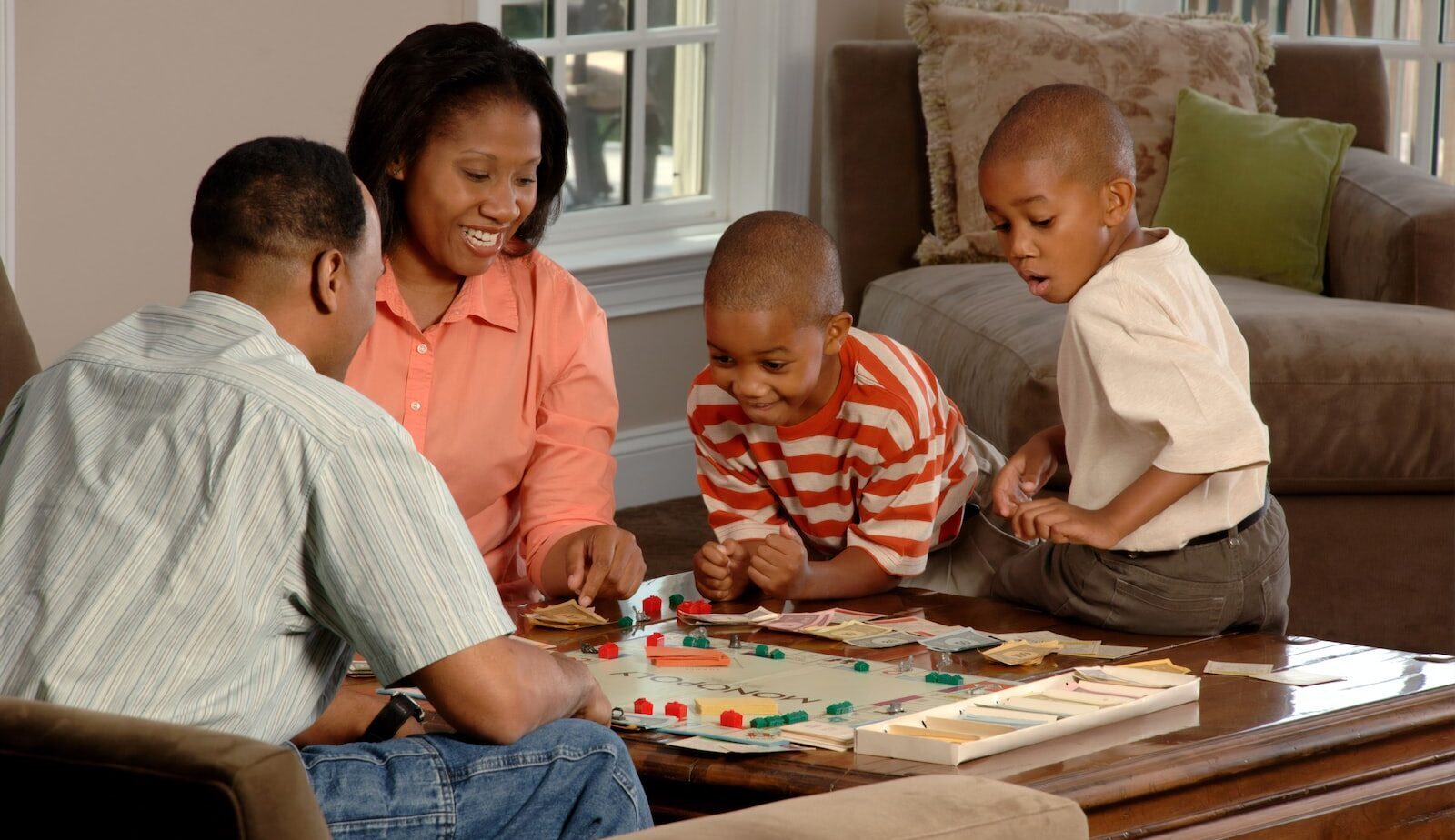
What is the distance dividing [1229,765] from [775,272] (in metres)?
0.91

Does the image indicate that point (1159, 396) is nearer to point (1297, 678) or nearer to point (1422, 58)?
point (1297, 678)

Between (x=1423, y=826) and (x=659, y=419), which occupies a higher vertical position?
(x=1423, y=826)

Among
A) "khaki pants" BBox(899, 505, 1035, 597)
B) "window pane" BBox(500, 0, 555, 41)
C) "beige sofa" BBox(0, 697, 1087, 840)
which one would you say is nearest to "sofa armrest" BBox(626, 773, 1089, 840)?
"beige sofa" BBox(0, 697, 1087, 840)

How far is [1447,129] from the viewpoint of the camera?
14.7 ft

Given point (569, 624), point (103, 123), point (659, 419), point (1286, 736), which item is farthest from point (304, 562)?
point (659, 419)

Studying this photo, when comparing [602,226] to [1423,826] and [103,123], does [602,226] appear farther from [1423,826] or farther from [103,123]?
[1423,826]

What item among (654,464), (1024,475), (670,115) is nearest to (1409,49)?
(670,115)

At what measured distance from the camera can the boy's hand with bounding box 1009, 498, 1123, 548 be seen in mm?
1899

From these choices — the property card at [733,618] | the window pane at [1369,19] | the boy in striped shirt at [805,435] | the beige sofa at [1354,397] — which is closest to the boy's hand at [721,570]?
the boy in striped shirt at [805,435]

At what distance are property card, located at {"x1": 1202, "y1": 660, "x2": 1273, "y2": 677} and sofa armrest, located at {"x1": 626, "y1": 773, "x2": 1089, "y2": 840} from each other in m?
0.71

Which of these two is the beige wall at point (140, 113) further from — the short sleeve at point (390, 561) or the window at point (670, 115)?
the short sleeve at point (390, 561)

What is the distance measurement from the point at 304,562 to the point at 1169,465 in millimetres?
1035

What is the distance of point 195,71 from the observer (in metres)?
3.19

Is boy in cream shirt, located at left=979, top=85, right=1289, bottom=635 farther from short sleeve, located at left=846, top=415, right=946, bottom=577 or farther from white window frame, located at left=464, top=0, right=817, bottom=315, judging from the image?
white window frame, located at left=464, top=0, right=817, bottom=315
